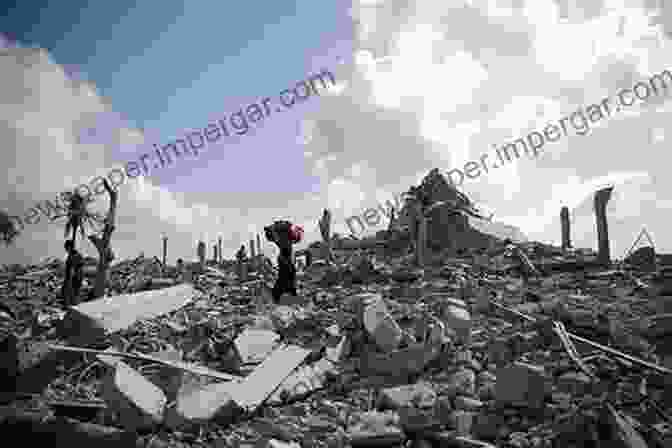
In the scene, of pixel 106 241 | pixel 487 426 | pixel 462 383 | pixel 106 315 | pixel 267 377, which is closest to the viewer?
pixel 487 426

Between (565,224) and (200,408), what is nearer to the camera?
(200,408)

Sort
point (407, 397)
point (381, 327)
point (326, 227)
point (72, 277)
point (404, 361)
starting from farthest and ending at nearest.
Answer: point (326, 227), point (72, 277), point (381, 327), point (404, 361), point (407, 397)

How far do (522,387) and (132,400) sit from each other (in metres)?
4.05

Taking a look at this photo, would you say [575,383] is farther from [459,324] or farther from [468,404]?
[459,324]

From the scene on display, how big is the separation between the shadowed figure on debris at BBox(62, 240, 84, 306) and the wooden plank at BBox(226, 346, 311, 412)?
36.2 ft

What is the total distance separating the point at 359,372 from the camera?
5.43 metres

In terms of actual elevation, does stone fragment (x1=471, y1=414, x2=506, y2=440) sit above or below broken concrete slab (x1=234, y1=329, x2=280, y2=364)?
below

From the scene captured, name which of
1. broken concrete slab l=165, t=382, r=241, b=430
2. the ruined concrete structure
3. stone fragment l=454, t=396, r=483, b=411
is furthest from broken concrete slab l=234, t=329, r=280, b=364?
the ruined concrete structure

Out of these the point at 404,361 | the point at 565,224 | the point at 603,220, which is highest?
the point at 565,224

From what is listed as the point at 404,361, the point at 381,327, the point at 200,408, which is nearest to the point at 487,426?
the point at 404,361

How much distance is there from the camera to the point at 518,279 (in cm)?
1087

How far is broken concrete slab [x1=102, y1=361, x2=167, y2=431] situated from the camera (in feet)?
13.7

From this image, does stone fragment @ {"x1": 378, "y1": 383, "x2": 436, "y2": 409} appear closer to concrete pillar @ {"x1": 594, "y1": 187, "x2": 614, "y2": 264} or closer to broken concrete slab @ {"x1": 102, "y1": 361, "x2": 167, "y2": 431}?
broken concrete slab @ {"x1": 102, "y1": 361, "x2": 167, "y2": 431}

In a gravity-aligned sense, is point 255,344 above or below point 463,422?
above
